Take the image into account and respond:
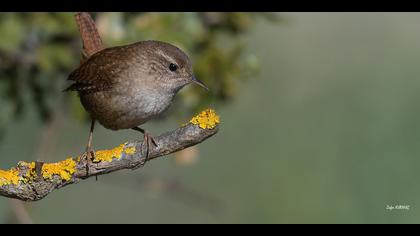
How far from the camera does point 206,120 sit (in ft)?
8.21

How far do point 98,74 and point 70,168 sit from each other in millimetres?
980

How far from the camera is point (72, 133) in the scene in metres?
6.13

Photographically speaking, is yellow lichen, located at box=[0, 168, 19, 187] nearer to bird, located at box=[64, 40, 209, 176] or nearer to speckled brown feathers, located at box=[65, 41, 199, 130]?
bird, located at box=[64, 40, 209, 176]

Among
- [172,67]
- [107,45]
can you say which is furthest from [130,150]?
[107,45]

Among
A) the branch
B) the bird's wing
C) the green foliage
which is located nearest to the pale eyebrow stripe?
the bird's wing

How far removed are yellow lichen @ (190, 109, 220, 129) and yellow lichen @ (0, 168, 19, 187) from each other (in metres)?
0.63

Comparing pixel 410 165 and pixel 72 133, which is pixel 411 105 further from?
pixel 72 133

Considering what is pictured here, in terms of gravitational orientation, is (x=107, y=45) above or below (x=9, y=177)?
below

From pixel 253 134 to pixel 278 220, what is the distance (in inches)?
30.4

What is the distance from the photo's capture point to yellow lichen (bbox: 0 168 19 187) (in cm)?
265

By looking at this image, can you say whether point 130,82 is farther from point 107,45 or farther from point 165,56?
point 107,45

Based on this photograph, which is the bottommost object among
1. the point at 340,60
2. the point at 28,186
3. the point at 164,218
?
the point at 164,218

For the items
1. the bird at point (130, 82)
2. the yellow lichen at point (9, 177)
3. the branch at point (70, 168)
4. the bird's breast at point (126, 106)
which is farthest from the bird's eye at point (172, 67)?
the yellow lichen at point (9, 177)

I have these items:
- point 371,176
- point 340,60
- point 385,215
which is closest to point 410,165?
point 371,176
